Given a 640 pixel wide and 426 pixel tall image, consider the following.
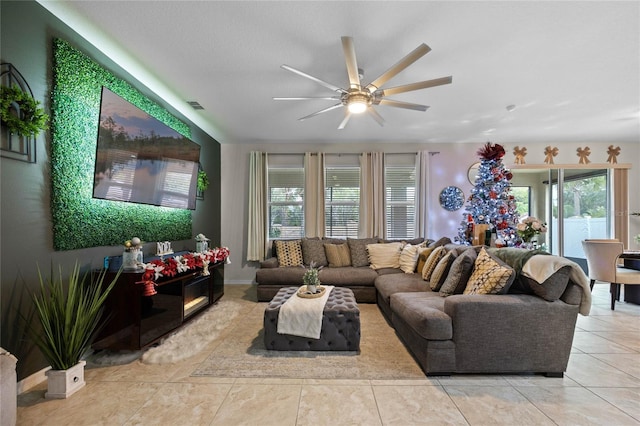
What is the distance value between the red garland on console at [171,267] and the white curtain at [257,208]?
1.68m

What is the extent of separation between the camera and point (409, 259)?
14.7 feet

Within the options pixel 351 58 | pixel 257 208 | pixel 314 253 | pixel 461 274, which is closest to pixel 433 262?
pixel 461 274

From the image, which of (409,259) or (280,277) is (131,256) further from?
(409,259)

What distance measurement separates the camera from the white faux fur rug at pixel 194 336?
103 inches

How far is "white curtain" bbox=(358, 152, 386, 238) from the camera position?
564 centimetres

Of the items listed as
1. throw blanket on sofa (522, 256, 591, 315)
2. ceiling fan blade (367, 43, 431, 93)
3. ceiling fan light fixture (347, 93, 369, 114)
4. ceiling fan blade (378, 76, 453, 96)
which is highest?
ceiling fan blade (367, 43, 431, 93)

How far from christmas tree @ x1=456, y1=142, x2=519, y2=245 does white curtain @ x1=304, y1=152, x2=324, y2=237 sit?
261 centimetres

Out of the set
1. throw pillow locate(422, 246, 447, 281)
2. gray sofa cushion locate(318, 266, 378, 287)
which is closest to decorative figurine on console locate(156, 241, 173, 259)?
gray sofa cushion locate(318, 266, 378, 287)

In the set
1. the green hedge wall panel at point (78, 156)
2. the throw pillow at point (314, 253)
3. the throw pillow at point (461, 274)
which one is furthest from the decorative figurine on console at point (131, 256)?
the throw pillow at point (461, 274)

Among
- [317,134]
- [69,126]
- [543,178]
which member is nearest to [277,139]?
[317,134]

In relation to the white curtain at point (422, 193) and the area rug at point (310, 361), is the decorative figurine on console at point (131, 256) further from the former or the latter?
the white curtain at point (422, 193)

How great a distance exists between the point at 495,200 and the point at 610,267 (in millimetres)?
1681

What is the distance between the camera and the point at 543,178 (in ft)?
19.4

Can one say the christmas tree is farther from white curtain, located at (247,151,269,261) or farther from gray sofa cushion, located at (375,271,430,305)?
white curtain, located at (247,151,269,261)
